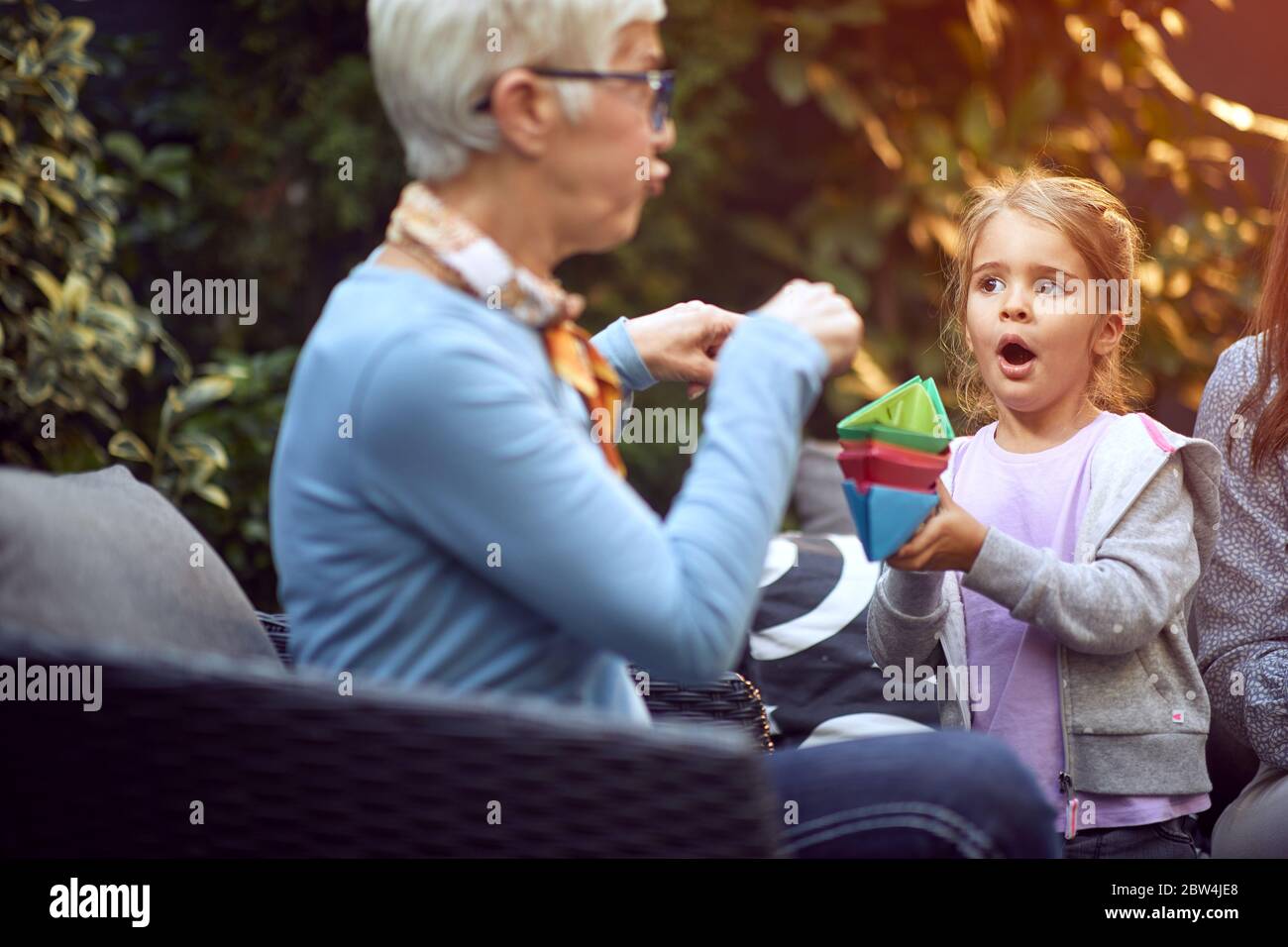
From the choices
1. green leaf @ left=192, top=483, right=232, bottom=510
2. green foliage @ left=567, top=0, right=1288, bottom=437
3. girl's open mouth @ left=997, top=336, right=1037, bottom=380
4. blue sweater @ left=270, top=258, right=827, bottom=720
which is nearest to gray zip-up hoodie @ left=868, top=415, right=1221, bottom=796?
girl's open mouth @ left=997, top=336, right=1037, bottom=380

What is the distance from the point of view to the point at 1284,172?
6.70ft

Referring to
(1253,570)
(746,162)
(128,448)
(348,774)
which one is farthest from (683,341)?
(746,162)

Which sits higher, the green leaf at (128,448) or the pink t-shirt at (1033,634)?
the green leaf at (128,448)

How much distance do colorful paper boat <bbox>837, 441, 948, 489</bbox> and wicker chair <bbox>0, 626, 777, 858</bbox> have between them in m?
0.46

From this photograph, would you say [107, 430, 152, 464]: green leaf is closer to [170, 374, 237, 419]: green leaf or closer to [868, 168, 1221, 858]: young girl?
[170, 374, 237, 419]: green leaf

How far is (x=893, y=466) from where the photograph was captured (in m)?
1.42

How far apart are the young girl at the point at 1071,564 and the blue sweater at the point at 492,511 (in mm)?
470

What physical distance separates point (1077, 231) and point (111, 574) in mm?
1256

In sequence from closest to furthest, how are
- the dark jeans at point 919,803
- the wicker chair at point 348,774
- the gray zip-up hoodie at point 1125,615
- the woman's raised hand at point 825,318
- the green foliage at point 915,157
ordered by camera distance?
the wicker chair at point 348,774 → the dark jeans at point 919,803 → the woman's raised hand at point 825,318 → the gray zip-up hoodie at point 1125,615 → the green foliage at point 915,157

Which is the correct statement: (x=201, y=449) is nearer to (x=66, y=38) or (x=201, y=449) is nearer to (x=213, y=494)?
(x=213, y=494)

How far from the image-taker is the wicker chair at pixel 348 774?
103cm

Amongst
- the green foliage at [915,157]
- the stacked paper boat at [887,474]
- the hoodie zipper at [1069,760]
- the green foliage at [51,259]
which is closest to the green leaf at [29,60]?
the green foliage at [51,259]

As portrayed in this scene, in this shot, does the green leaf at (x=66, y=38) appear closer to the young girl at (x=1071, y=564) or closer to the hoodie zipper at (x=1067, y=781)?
the young girl at (x=1071, y=564)

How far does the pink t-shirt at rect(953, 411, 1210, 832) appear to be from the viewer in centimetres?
171
